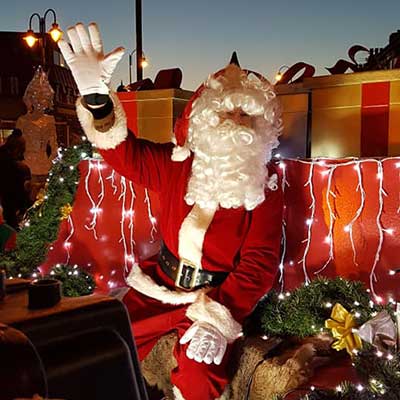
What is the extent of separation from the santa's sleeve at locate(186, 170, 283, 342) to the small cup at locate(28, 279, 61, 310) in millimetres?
1221

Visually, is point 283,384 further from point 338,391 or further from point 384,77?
point 384,77

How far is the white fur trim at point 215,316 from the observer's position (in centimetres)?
254

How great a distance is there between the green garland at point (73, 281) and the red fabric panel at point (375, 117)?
207 cm

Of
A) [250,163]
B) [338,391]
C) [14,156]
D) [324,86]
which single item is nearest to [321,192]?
[250,163]

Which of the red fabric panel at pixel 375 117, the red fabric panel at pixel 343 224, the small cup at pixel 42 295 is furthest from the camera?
the red fabric panel at pixel 375 117

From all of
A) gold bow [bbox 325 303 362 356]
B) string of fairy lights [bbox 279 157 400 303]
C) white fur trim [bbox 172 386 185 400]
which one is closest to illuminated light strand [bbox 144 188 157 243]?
string of fairy lights [bbox 279 157 400 303]

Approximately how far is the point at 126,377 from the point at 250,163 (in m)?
1.66

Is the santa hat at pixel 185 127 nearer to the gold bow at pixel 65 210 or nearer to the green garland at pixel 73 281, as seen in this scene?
the green garland at pixel 73 281

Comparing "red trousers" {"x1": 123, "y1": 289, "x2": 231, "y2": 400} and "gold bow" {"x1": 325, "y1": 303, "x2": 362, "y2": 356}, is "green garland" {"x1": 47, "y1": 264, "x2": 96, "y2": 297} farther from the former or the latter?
"gold bow" {"x1": 325, "y1": 303, "x2": 362, "y2": 356}

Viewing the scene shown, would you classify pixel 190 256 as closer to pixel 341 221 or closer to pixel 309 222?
pixel 309 222

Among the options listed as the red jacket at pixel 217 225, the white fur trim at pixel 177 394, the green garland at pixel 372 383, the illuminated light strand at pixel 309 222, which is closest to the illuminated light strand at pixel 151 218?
the red jacket at pixel 217 225

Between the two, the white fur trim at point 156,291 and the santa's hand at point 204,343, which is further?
the white fur trim at point 156,291

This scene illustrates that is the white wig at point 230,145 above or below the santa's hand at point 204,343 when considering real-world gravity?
above

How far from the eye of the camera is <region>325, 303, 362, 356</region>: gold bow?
2.50 meters
